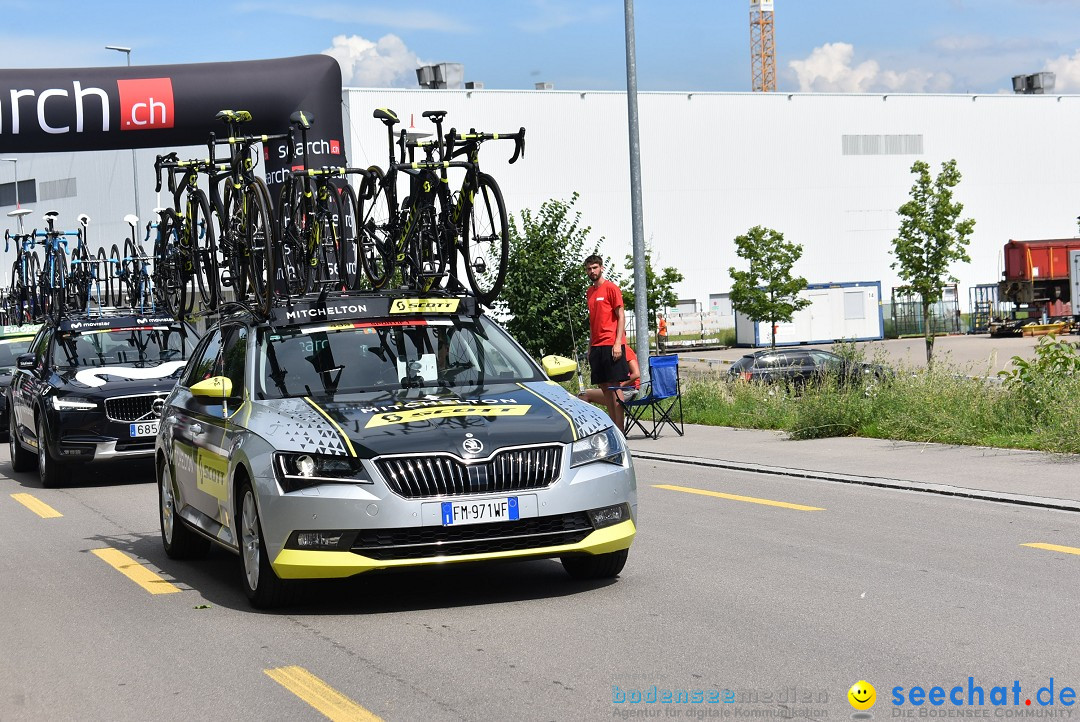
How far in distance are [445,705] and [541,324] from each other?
22.5m

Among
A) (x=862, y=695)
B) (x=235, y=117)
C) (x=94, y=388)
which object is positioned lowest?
(x=862, y=695)

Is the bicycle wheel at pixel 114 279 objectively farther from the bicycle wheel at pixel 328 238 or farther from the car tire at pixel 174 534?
the car tire at pixel 174 534

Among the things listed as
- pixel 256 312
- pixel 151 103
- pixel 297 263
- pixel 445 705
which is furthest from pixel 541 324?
pixel 445 705

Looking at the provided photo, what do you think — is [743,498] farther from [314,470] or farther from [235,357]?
[314,470]

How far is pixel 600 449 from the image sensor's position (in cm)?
780

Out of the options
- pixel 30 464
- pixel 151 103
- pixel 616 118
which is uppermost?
pixel 616 118

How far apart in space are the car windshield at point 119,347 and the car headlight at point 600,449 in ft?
32.1

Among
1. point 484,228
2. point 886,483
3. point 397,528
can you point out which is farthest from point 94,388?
point 397,528

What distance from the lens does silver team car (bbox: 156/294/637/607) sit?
7312mm

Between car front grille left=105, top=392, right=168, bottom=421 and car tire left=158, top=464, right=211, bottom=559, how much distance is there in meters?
5.80

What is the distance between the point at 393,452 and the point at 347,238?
5764 millimetres

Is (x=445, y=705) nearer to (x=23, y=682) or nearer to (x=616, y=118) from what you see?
(x=23, y=682)

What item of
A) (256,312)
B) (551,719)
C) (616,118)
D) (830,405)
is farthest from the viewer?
(616,118)

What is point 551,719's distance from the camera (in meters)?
5.32
